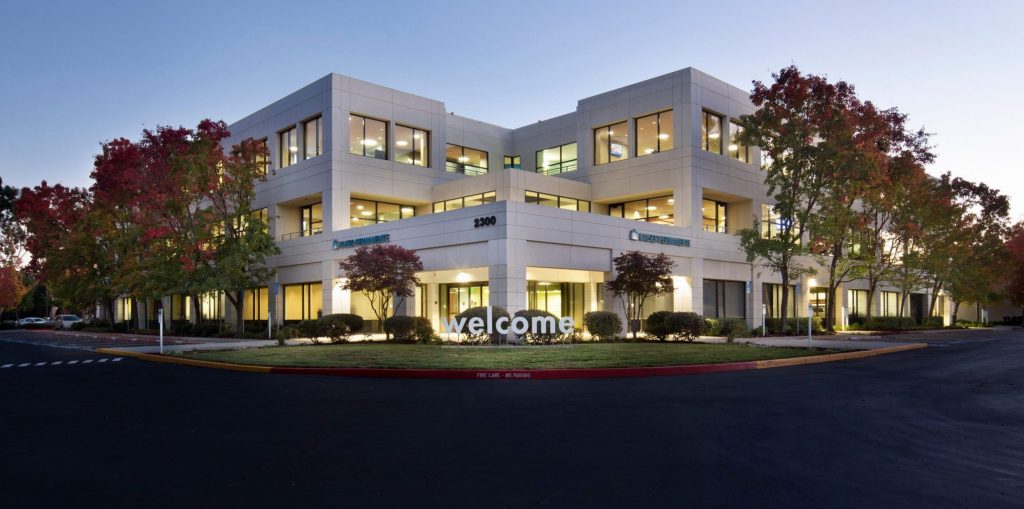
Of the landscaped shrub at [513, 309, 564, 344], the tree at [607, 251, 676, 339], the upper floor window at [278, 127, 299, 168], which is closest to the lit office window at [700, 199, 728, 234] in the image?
the tree at [607, 251, 676, 339]

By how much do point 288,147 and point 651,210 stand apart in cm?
2128

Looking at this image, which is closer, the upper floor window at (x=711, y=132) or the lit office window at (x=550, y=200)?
the upper floor window at (x=711, y=132)

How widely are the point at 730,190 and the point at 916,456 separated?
32118 mm

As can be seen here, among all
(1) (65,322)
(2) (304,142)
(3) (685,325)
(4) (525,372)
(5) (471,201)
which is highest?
(2) (304,142)

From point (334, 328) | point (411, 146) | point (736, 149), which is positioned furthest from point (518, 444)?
point (736, 149)

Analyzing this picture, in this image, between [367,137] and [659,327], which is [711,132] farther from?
[367,137]

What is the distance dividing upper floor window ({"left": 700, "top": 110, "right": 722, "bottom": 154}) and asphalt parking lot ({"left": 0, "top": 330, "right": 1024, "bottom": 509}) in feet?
79.3

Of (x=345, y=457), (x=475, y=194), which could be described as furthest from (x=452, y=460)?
(x=475, y=194)

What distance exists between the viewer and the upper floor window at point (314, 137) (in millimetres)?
37188

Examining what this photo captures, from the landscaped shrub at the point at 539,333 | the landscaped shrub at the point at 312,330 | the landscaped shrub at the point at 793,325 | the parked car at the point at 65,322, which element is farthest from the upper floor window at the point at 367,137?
the parked car at the point at 65,322

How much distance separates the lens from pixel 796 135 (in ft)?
110

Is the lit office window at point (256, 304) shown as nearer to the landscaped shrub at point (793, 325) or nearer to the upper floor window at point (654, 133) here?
the upper floor window at point (654, 133)

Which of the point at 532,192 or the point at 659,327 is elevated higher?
the point at 532,192

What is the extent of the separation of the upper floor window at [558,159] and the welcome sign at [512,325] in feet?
59.8
